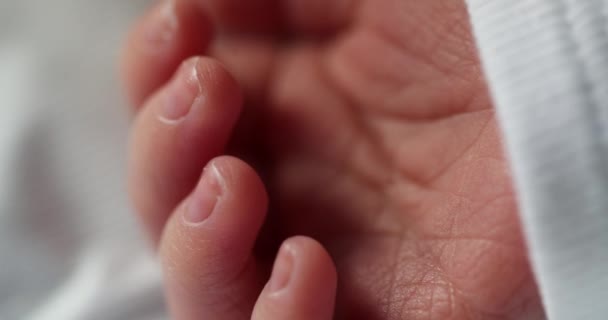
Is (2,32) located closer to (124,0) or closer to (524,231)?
(124,0)

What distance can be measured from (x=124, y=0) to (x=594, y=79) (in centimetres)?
38

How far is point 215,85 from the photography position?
38 cm

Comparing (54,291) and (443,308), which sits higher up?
(54,291)

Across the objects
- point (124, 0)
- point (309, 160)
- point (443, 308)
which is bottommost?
point (443, 308)

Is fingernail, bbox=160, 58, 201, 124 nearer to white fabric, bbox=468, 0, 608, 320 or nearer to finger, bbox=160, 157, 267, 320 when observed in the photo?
finger, bbox=160, 157, 267, 320

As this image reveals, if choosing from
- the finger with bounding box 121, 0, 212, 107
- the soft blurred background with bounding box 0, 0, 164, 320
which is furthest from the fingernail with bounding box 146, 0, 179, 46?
the soft blurred background with bounding box 0, 0, 164, 320

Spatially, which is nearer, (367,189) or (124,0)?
(367,189)

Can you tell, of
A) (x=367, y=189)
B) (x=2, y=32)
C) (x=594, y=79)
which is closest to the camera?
(x=594, y=79)

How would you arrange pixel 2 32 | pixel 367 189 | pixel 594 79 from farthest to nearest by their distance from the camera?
1. pixel 2 32
2. pixel 367 189
3. pixel 594 79

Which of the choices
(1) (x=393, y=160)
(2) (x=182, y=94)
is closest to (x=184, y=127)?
(2) (x=182, y=94)

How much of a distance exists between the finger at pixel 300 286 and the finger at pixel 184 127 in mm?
86

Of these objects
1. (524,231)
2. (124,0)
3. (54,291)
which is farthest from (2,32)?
(524,231)

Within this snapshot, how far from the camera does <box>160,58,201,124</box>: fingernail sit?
384mm

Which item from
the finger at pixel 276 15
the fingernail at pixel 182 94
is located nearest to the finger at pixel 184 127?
the fingernail at pixel 182 94
